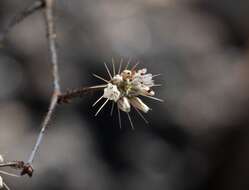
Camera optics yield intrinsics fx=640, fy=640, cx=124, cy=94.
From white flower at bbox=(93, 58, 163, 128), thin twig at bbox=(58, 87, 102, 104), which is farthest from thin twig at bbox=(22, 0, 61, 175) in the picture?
white flower at bbox=(93, 58, 163, 128)

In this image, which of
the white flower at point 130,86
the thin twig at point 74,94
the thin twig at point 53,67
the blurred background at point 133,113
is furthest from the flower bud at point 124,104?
the blurred background at point 133,113

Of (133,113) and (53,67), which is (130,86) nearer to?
(53,67)

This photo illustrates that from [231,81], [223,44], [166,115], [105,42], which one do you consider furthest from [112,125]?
[223,44]

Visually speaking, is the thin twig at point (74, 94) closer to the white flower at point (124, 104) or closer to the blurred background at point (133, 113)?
→ the white flower at point (124, 104)

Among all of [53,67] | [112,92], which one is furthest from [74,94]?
[53,67]

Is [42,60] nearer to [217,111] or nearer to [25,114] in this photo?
[25,114]
